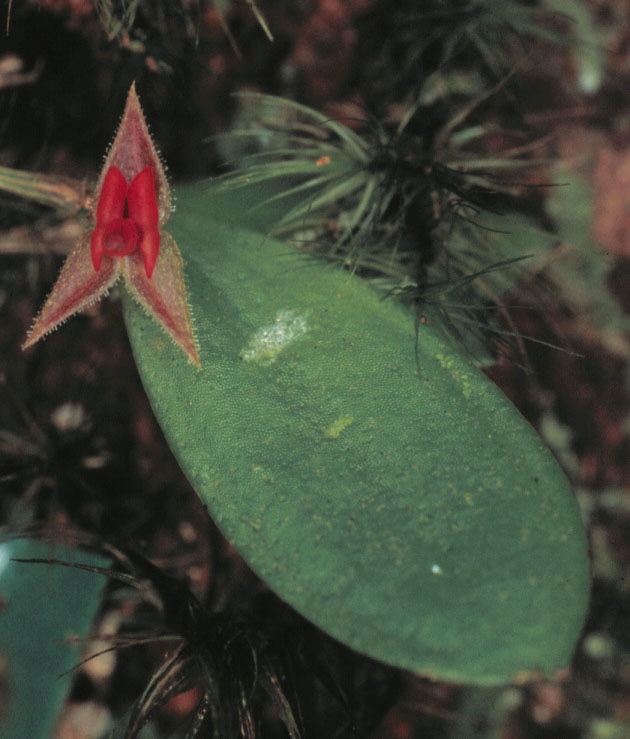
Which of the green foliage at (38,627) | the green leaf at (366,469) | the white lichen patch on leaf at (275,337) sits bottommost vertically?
the green foliage at (38,627)

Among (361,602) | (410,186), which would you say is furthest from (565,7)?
(361,602)

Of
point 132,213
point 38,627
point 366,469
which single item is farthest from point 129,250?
point 38,627

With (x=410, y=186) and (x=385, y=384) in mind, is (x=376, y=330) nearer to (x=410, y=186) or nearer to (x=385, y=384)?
(x=385, y=384)

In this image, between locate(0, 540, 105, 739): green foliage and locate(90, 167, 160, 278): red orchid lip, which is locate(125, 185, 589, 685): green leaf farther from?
locate(0, 540, 105, 739): green foliage

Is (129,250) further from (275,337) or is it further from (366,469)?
(366,469)

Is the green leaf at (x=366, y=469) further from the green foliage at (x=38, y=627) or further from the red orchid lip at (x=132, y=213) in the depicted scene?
the green foliage at (x=38, y=627)

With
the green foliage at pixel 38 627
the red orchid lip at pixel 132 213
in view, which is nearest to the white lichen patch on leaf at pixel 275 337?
the red orchid lip at pixel 132 213

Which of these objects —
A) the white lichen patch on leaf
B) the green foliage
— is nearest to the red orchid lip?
the white lichen patch on leaf

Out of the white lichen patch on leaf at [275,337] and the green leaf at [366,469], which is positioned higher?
the white lichen patch on leaf at [275,337]
